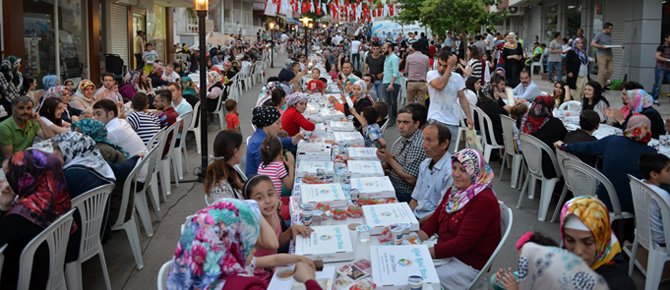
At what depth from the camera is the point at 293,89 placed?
34.5 feet

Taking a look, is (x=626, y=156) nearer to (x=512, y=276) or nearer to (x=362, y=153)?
(x=362, y=153)

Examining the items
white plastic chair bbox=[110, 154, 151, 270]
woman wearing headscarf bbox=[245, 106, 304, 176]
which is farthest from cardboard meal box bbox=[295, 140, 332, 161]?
white plastic chair bbox=[110, 154, 151, 270]

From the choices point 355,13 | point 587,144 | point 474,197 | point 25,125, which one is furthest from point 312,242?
point 355,13

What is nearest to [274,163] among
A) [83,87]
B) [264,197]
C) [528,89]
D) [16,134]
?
[264,197]

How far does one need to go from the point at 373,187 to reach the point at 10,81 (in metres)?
6.53

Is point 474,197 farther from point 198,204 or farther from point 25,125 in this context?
point 25,125

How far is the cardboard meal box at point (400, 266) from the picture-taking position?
2480mm

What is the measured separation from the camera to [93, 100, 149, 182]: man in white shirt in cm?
526

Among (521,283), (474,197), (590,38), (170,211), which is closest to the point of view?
(521,283)

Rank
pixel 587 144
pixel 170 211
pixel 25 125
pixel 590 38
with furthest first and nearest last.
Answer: pixel 590 38 → pixel 170 211 → pixel 25 125 → pixel 587 144

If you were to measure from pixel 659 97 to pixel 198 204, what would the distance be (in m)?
12.2

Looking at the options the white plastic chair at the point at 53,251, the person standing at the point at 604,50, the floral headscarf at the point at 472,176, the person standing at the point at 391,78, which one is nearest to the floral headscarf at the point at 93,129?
the white plastic chair at the point at 53,251

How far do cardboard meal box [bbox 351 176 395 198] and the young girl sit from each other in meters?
0.60

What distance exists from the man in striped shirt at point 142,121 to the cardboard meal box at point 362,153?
258 cm
